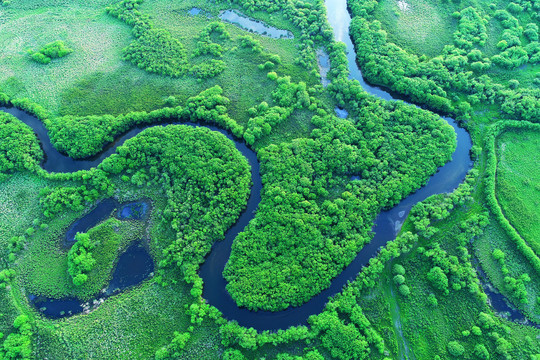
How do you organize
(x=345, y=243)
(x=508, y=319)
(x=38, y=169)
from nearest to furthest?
1. (x=508, y=319)
2. (x=345, y=243)
3. (x=38, y=169)

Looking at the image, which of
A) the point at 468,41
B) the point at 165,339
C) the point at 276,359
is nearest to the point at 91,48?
the point at 165,339

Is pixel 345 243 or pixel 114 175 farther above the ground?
pixel 345 243

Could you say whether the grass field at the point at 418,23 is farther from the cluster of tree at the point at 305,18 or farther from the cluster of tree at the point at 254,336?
the cluster of tree at the point at 254,336

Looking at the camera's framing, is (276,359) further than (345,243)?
No

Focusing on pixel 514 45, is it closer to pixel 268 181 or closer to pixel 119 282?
pixel 268 181

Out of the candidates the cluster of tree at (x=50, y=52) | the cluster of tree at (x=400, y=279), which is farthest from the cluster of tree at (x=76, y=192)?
the cluster of tree at (x=400, y=279)

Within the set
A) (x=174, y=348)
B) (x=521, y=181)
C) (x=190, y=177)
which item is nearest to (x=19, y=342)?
(x=174, y=348)

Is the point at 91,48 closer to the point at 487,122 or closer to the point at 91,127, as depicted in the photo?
the point at 91,127
